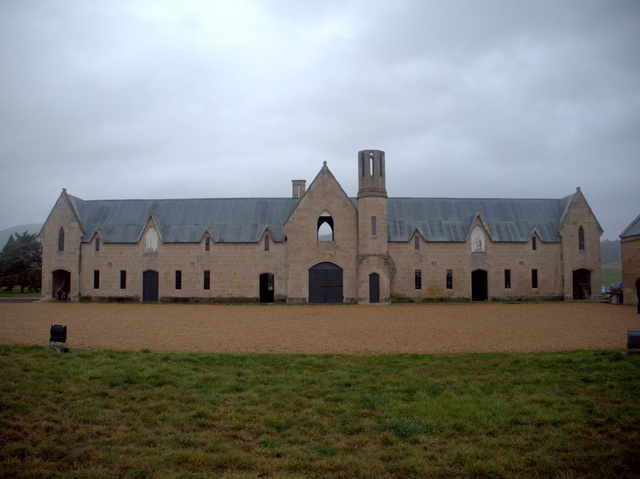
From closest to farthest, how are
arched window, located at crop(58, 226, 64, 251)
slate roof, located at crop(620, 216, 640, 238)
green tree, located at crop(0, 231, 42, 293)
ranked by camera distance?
slate roof, located at crop(620, 216, 640, 238) < arched window, located at crop(58, 226, 64, 251) < green tree, located at crop(0, 231, 42, 293)

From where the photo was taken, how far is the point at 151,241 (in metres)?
37.9

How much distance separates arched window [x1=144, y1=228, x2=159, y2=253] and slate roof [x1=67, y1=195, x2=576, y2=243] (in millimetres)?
588

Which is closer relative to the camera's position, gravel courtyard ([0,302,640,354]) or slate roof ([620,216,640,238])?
gravel courtyard ([0,302,640,354])

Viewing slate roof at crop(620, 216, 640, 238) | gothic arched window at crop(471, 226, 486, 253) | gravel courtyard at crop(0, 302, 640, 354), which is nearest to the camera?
gravel courtyard at crop(0, 302, 640, 354)

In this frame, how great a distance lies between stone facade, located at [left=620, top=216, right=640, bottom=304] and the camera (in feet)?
A: 99.1

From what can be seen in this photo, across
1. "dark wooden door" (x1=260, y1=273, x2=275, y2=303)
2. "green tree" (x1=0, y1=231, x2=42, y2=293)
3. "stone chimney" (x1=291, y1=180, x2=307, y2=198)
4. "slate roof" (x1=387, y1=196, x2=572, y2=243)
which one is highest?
"stone chimney" (x1=291, y1=180, x2=307, y2=198)

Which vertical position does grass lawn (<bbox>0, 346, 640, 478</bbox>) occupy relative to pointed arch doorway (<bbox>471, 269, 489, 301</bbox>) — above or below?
below

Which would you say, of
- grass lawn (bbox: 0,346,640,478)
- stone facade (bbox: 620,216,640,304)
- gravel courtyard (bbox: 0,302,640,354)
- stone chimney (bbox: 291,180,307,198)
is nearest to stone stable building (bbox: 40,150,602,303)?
stone chimney (bbox: 291,180,307,198)

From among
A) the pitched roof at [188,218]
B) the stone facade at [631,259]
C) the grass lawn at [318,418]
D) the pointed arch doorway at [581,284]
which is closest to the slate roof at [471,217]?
the pointed arch doorway at [581,284]

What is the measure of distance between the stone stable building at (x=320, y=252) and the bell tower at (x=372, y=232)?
0.11m

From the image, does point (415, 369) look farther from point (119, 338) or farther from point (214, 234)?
point (214, 234)

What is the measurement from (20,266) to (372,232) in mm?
38804

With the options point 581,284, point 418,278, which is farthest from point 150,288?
point 581,284

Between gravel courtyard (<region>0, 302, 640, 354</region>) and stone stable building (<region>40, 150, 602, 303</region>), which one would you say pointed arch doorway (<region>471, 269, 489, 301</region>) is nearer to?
stone stable building (<region>40, 150, 602, 303</region>)
